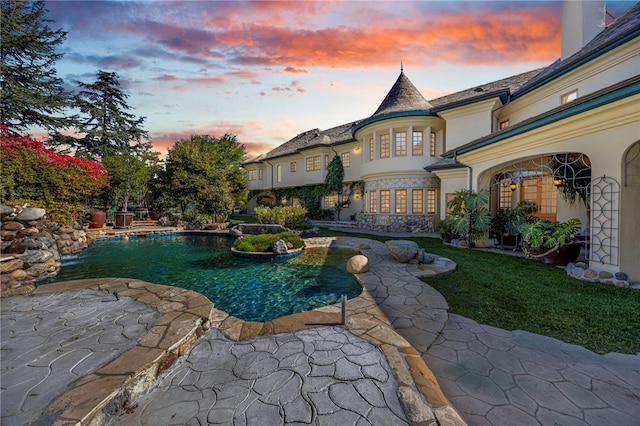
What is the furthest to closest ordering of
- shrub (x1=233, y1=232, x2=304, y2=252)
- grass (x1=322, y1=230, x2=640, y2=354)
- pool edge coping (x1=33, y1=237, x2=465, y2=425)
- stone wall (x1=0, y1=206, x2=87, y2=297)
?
shrub (x1=233, y1=232, x2=304, y2=252) < stone wall (x1=0, y1=206, x2=87, y2=297) < grass (x1=322, y1=230, x2=640, y2=354) < pool edge coping (x1=33, y1=237, x2=465, y2=425)

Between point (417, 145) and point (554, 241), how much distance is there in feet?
30.8

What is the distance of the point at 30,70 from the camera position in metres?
16.1

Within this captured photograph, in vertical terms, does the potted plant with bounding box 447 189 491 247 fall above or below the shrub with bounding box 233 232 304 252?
above

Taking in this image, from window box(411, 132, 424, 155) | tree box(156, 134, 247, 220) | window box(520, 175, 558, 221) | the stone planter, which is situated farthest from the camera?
tree box(156, 134, 247, 220)

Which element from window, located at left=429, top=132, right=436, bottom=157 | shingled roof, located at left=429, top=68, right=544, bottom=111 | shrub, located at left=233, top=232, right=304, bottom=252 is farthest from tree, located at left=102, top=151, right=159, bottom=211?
shingled roof, located at left=429, top=68, right=544, bottom=111

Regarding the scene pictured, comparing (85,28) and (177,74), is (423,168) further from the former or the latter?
(85,28)

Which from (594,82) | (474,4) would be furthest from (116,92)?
(594,82)

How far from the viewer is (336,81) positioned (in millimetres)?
9414

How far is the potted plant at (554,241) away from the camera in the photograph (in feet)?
22.0

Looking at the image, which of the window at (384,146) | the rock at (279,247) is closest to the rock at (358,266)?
the rock at (279,247)

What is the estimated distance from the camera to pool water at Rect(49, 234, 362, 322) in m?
5.32

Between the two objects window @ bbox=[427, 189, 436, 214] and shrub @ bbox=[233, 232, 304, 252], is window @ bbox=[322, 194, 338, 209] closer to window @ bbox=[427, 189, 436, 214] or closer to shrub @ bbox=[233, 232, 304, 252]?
window @ bbox=[427, 189, 436, 214]

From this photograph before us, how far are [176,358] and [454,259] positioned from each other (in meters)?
7.90

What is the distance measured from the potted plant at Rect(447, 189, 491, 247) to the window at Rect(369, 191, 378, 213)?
6.24m
